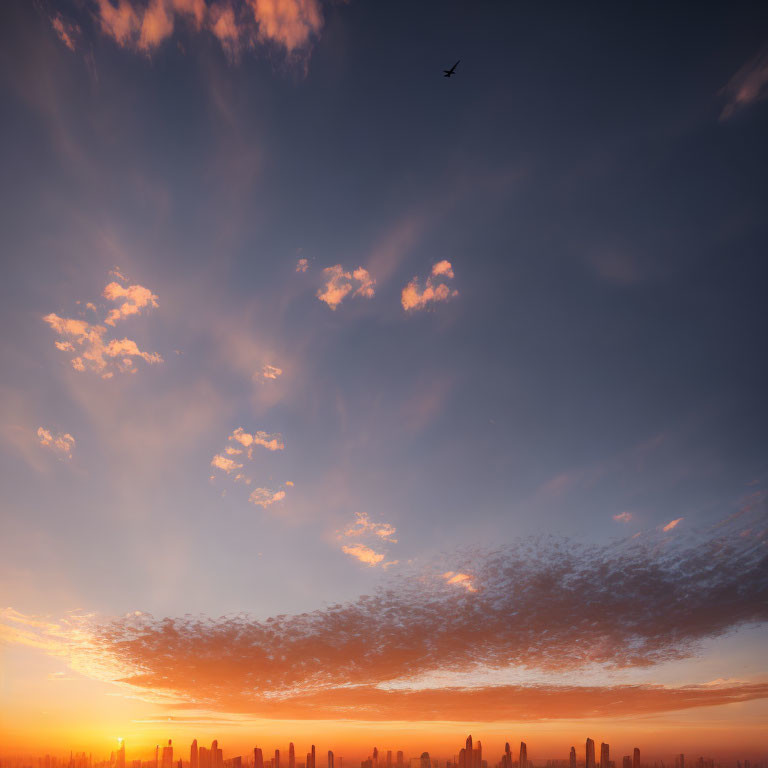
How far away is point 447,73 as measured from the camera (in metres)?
50.4
